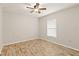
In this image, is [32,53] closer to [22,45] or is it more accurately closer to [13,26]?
[22,45]

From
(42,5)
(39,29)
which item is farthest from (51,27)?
(42,5)

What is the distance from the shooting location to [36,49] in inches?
71.9

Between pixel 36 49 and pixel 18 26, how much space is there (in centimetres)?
57

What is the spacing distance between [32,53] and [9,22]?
2.43ft

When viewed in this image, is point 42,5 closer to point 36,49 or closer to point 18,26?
point 18,26

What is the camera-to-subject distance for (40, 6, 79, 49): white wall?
5.85 ft

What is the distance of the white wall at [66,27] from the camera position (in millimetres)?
1784

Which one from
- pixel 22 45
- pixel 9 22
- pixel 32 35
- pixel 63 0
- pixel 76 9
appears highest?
pixel 63 0

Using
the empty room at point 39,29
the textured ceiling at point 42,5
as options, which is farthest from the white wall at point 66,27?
the textured ceiling at point 42,5

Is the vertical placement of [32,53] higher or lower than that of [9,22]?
lower

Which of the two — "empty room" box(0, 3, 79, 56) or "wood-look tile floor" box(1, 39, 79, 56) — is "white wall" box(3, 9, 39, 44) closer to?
"empty room" box(0, 3, 79, 56)

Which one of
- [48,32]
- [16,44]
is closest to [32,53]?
[16,44]

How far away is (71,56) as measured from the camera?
160 cm

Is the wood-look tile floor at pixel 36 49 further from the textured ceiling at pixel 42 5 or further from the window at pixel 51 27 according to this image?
the textured ceiling at pixel 42 5
